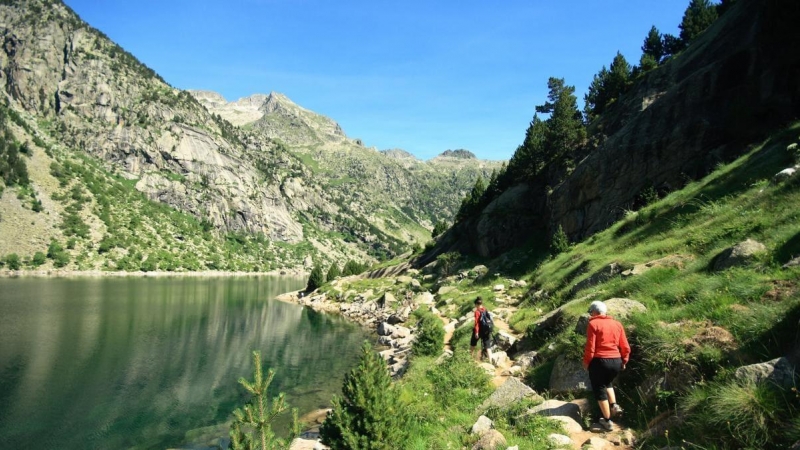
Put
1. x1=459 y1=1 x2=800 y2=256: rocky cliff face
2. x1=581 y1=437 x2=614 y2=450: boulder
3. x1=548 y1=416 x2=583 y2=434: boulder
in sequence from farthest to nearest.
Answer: x1=459 y1=1 x2=800 y2=256: rocky cliff face, x1=548 y1=416 x2=583 y2=434: boulder, x1=581 y1=437 x2=614 y2=450: boulder

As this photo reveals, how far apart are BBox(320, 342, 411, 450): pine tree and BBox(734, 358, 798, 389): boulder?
30.7ft

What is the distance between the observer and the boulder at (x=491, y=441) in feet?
34.1

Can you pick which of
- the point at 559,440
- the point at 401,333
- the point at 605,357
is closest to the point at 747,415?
the point at 605,357

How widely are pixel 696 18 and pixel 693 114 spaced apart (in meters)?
39.9

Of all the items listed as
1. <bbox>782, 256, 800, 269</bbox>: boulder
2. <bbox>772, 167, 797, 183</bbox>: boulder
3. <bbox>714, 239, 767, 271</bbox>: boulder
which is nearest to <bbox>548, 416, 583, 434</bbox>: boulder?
<bbox>782, 256, 800, 269</bbox>: boulder

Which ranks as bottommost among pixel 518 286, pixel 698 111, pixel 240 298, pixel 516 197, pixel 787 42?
pixel 240 298

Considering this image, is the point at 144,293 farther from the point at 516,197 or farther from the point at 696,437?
the point at 696,437

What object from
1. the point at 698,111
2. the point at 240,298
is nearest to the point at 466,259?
the point at 698,111

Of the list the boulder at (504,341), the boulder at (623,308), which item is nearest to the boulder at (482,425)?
the boulder at (623,308)

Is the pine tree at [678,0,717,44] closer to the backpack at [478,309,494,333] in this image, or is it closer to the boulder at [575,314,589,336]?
the backpack at [478,309,494,333]

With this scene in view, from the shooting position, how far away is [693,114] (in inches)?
1639

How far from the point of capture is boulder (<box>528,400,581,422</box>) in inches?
443

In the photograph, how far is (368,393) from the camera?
13039 mm

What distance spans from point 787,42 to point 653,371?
40607 mm
